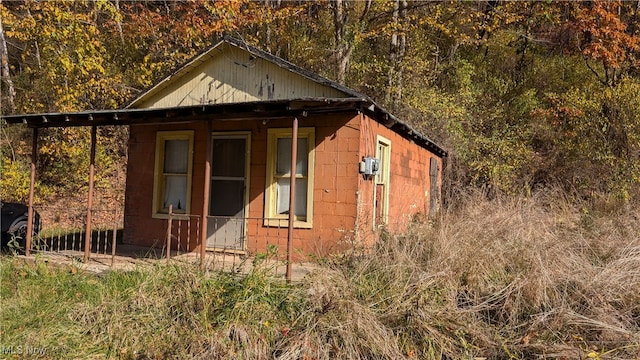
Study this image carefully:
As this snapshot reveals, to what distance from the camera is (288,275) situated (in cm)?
591

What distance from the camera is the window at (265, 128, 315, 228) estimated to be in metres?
7.77

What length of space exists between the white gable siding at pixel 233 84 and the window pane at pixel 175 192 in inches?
61.4

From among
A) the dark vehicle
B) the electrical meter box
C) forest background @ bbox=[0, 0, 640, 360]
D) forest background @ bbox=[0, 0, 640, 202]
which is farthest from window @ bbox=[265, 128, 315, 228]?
forest background @ bbox=[0, 0, 640, 202]

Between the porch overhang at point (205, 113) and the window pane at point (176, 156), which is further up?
the porch overhang at point (205, 113)

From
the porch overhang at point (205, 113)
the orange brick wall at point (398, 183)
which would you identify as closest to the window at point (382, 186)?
the orange brick wall at point (398, 183)

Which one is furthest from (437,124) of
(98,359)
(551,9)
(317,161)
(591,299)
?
(98,359)

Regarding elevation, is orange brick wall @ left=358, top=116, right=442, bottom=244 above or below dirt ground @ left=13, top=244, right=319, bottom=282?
above

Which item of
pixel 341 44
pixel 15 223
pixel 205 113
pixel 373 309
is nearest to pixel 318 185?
pixel 205 113

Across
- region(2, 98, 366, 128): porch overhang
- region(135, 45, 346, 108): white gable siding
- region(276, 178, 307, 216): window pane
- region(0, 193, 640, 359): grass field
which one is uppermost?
region(135, 45, 346, 108): white gable siding

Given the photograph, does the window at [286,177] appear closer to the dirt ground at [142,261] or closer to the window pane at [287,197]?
the window pane at [287,197]

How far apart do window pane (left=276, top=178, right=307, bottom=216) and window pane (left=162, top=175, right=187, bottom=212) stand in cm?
209

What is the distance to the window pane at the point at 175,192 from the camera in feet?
29.4

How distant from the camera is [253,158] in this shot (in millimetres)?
8273

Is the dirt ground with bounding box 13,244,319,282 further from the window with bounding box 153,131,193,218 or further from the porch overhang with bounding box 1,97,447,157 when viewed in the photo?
the porch overhang with bounding box 1,97,447,157
